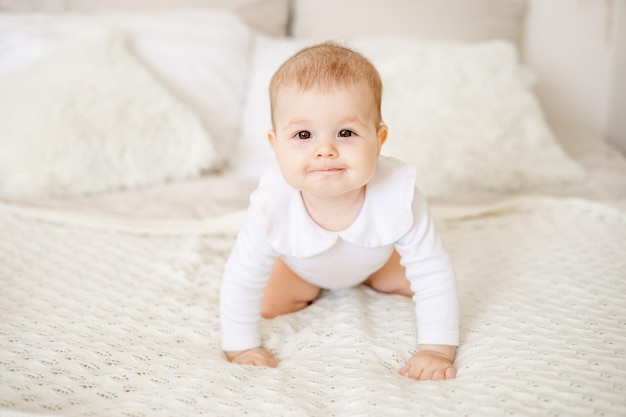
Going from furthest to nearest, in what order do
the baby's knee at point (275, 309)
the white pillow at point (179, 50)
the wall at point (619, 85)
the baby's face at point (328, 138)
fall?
the wall at point (619, 85) → the white pillow at point (179, 50) → the baby's knee at point (275, 309) → the baby's face at point (328, 138)

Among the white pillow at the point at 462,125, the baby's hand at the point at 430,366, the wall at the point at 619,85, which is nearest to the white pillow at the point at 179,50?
the white pillow at the point at 462,125

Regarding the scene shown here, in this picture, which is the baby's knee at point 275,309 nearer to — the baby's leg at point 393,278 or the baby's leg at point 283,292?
the baby's leg at point 283,292

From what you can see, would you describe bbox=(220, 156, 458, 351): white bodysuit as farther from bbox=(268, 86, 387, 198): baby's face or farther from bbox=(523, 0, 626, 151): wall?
bbox=(523, 0, 626, 151): wall

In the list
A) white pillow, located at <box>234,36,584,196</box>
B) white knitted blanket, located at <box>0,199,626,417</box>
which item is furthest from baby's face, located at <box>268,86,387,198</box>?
white pillow, located at <box>234,36,584,196</box>

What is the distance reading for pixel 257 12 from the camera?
2.35 metres

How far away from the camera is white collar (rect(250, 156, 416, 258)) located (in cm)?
100

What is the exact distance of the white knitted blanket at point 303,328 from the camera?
31.1 inches

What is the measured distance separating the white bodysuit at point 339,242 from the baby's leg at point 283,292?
122 mm

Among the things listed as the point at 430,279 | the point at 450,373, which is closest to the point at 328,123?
the point at 430,279

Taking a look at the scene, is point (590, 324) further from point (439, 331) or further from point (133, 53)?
point (133, 53)

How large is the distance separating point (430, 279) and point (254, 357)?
31 cm

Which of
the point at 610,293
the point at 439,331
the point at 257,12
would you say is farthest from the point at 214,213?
the point at 257,12

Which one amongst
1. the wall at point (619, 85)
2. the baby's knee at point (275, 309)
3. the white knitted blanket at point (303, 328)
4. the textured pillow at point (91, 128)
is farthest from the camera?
the wall at point (619, 85)

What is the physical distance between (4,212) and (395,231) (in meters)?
1.01
